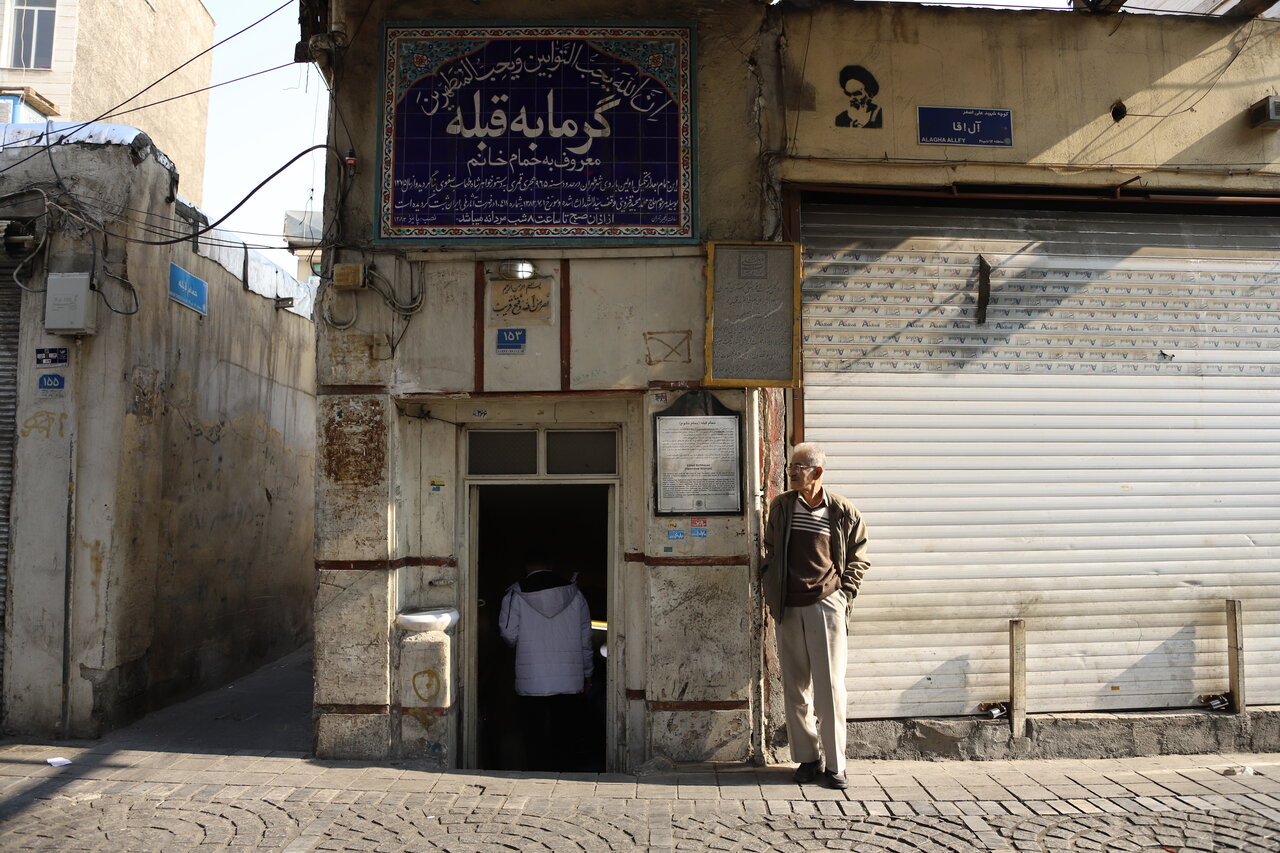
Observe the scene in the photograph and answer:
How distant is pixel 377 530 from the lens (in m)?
5.50

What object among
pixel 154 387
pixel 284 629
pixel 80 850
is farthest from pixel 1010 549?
pixel 284 629

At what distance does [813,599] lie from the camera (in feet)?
16.3

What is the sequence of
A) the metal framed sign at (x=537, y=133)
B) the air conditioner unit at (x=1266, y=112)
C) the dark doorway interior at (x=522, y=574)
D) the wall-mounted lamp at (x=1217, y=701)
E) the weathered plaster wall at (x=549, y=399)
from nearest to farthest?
the weathered plaster wall at (x=549, y=399), the metal framed sign at (x=537, y=133), the wall-mounted lamp at (x=1217, y=701), the air conditioner unit at (x=1266, y=112), the dark doorway interior at (x=522, y=574)

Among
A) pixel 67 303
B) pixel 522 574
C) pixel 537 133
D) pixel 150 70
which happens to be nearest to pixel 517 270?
pixel 537 133

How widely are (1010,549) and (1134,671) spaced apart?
1128 millimetres

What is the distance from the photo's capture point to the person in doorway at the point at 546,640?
6.12 meters

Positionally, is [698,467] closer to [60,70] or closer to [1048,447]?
[1048,447]

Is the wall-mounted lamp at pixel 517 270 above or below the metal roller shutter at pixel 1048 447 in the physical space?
above

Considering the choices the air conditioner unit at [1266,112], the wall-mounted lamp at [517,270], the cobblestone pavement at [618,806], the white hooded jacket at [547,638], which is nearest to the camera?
the cobblestone pavement at [618,806]

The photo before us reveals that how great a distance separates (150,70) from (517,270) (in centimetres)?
1679

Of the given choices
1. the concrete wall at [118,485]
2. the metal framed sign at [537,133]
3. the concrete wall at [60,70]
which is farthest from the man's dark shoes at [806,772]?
the concrete wall at [60,70]

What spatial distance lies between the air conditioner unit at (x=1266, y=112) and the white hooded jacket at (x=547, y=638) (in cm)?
567

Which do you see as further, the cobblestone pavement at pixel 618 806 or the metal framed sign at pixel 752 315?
the metal framed sign at pixel 752 315

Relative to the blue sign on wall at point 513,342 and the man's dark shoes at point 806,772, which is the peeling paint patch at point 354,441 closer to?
the blue sign on wall at point 513,342
